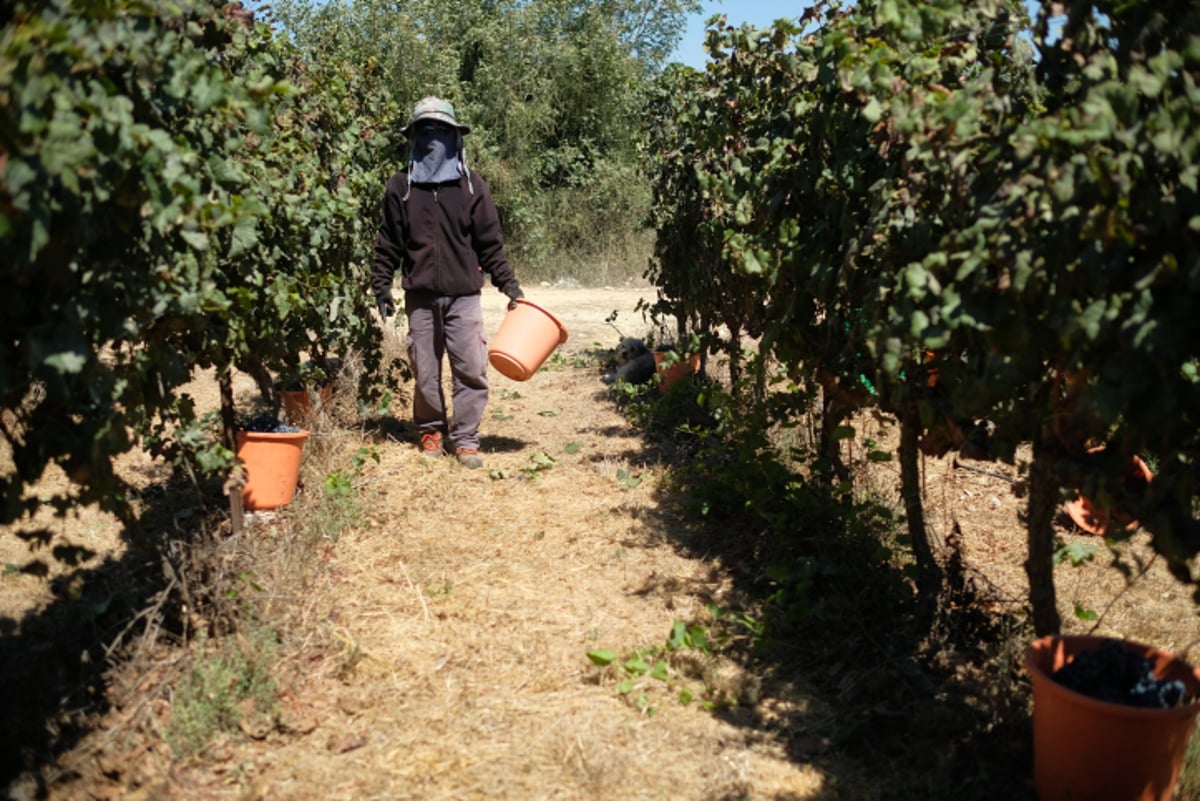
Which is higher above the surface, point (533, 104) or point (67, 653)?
point (533, 104)

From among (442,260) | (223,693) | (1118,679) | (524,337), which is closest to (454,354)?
(524,337)

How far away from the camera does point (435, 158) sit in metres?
5.80

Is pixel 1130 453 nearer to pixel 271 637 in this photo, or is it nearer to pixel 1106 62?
pixel 1106 62

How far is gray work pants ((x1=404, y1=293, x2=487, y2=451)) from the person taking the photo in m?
5.94

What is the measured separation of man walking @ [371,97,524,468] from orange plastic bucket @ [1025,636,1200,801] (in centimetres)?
375

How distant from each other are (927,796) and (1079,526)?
2.73m

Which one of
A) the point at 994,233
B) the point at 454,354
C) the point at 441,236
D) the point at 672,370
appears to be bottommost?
the point at 672,370

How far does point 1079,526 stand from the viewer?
5.15 metres

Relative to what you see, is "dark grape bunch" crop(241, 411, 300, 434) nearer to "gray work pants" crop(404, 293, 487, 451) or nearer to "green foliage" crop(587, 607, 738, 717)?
"gray work pants" crop(404, 293, 487, 451)

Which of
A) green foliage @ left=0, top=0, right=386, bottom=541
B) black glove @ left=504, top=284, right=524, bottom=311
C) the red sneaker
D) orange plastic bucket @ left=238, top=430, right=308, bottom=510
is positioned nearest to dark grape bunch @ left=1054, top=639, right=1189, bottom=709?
green foliage @ left=0, top=0, right=386, bottom=541

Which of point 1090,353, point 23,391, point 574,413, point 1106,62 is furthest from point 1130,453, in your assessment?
point 574,413

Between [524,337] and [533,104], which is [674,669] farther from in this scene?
[533,104]

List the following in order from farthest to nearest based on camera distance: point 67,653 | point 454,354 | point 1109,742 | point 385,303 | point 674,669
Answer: point 385,303
point 454,354
point 674,669
point 67,653
point 1109,742

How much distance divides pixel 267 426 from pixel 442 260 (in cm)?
141
